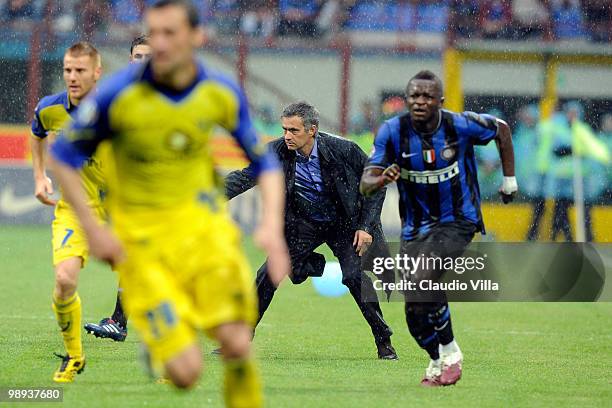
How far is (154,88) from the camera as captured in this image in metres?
5.41

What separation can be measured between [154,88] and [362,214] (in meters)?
4.87

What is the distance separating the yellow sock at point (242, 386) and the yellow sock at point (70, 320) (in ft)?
9.51

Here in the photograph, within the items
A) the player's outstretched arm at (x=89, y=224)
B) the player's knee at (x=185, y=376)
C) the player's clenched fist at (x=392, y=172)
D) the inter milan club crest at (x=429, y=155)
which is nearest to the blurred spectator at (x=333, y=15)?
the inter milan club crest at (x=429, y=155)

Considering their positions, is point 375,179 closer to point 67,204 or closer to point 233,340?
point 67,204

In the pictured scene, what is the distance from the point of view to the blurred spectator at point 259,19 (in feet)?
92.1

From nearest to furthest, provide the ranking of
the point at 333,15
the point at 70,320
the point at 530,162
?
the point at 70,320 < the point at 530,162 < the point at 333,15

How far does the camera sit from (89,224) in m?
5.23

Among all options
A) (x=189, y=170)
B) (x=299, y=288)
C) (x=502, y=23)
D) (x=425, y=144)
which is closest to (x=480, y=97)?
(x=502, y=23)

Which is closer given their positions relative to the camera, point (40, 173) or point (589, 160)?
point (40, 173)

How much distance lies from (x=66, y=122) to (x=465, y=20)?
19.8 metres

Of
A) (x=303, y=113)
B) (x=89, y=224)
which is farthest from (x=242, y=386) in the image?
(x=303, y=113)

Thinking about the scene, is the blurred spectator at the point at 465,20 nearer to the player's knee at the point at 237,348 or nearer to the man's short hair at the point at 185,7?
the man's short hair at the point at 185,7

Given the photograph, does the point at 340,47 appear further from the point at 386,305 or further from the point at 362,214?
the point at 362,214

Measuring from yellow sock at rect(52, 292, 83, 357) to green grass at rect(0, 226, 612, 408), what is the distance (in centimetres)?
24
